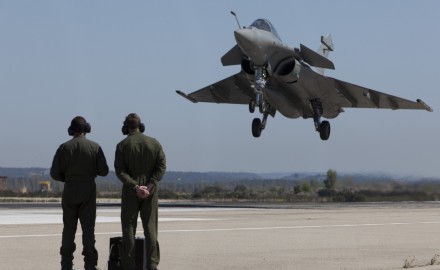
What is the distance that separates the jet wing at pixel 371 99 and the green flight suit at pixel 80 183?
30.4 meters

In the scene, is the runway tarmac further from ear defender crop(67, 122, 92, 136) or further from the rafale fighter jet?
the rafale fighter jet

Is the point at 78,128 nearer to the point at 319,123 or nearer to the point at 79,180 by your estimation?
the point at 79,180

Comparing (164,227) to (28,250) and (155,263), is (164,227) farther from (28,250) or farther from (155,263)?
(155,263)

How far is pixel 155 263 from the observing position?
30.0 feet

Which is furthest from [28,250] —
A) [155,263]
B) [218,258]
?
[155,263]

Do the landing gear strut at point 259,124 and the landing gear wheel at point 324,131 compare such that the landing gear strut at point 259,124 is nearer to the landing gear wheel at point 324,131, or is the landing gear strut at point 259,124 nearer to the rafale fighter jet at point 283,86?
the rafale fighter jet at point 283,86

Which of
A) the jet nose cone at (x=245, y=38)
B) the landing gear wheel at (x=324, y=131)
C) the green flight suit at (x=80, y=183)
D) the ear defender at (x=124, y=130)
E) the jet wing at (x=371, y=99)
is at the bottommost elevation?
the green flight suit at (x=80, y=183)

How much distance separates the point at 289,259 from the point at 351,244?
9.29ft

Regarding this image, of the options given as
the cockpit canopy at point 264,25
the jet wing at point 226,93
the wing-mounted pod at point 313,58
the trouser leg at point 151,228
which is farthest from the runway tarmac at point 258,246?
the jet wing at point 226,93

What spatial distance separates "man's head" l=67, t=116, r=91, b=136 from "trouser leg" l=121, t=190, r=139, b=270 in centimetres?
91

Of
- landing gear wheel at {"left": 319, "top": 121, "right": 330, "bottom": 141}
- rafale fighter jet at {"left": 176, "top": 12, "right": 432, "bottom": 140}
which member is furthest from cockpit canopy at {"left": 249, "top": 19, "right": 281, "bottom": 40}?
landing gear wheel at {"left": 319, "top": 121, "right": 330, "bottom": 141}

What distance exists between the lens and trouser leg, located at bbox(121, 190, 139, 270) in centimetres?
900

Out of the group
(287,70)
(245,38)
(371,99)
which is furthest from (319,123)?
(245,38)

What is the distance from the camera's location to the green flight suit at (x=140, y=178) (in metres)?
9.12
